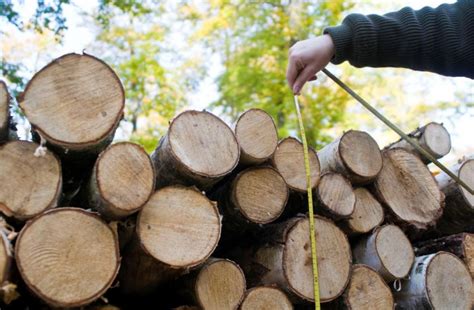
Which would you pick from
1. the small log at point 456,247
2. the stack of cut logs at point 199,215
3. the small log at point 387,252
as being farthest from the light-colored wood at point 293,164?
the small log at point 456,247

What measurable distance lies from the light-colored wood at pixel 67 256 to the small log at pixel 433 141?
1836 mm

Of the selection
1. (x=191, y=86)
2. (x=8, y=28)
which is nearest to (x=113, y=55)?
(x=191, y=86)

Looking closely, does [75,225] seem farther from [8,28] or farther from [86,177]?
[8,28]

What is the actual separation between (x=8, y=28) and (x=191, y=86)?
27.6ft

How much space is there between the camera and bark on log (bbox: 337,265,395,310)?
1.98 metres

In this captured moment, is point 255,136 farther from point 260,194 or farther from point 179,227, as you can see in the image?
point 179,227

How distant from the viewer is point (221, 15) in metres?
10.7

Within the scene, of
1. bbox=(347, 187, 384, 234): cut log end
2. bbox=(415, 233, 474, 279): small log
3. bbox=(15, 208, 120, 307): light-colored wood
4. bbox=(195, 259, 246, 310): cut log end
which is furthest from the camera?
bbox=(415, 233, 474, 279): small log

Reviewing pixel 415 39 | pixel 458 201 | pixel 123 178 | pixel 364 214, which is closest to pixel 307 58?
pixel 415 39

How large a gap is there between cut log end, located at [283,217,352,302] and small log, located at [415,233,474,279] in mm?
658

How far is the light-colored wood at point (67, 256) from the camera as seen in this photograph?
132 centimetres

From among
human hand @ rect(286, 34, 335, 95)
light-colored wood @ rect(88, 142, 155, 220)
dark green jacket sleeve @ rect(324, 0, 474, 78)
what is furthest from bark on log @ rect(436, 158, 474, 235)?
light-colored wood @ rect(88, 142, 155, 220)

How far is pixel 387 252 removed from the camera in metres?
2.18

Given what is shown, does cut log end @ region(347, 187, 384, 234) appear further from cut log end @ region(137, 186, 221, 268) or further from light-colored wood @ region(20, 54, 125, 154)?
light-colored wood @ region(20, 54, 125, 154)
